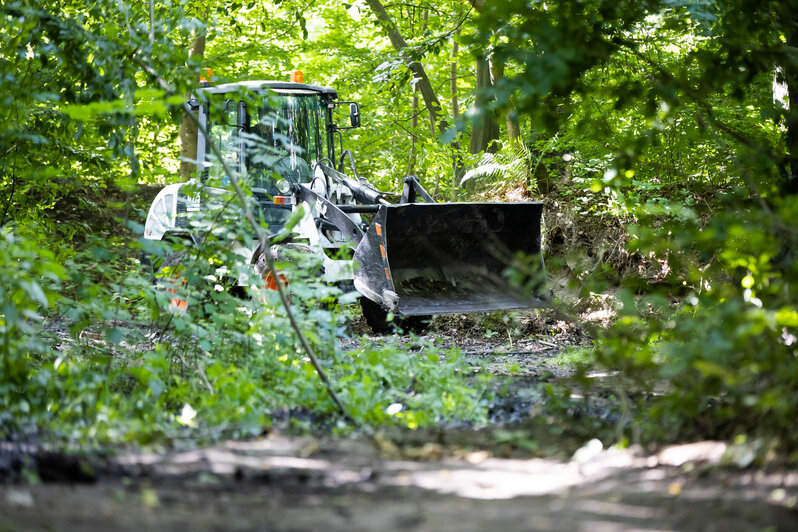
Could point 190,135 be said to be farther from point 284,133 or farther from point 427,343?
point 427,343

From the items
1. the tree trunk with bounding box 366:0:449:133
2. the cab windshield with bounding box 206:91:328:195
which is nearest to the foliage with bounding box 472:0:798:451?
the cab windshield with bounding box 206:91:328:195

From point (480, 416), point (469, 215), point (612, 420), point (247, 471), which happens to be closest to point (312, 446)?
point (247, 471)

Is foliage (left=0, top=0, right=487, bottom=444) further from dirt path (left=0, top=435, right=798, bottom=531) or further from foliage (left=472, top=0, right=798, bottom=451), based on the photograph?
foliage (left=472, top=0, right=798, bottom=451)

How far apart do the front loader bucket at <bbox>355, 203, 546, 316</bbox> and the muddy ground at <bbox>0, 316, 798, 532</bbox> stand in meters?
4.37

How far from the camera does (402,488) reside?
108 inches

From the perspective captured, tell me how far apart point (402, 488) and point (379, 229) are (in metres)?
5.44

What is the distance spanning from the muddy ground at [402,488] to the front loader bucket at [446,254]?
14.3ft

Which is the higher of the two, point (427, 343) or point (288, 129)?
point (288, 129)

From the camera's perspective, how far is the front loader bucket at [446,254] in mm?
7949

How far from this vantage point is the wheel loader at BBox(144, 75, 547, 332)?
26.2 ft

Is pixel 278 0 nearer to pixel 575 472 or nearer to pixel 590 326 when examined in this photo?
pixel 590 326

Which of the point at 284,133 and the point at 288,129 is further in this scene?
the point at 288,129

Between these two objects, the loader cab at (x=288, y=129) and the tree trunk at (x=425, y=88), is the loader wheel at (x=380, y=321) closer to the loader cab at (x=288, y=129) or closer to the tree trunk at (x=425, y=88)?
the loader cab at (x=288, y=129)

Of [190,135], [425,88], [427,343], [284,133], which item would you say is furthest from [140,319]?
[190,135]
